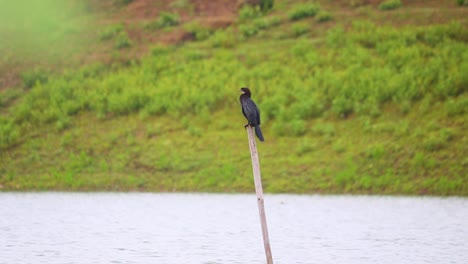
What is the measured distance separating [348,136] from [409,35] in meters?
10.9

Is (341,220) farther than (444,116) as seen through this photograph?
No

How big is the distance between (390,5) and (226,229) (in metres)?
33.0

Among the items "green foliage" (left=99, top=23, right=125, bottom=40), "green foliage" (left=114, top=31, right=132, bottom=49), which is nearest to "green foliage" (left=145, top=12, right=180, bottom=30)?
"green foliage" (left=99, top=23, right=125, bottom=40)

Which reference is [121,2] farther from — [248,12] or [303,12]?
[303,12]

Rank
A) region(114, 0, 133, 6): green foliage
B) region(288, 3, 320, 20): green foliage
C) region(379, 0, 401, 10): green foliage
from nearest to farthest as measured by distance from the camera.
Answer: region(379, 0, 401, 10): green foliage → region(288, 3, 320, 20): green foliage → region(114, 0, 133, 6): green foliage

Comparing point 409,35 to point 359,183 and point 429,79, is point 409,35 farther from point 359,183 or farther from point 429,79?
point 359,183

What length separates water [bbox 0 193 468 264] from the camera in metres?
20.9

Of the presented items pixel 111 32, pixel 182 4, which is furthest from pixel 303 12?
pixel 111 32

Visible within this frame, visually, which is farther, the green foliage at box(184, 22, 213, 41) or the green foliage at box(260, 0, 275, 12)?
the green foliage at box(260, 0, 275, 12)

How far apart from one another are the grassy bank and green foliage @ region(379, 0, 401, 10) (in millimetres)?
2578

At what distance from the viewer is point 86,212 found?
3111 centimetres

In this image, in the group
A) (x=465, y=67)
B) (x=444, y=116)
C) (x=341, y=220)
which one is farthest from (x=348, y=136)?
(x=341, y=220)

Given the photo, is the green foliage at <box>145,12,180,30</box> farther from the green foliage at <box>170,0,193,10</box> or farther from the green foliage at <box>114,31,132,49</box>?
the green foliage at <box>114,31,132,49</box>

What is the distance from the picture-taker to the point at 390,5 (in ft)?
183
